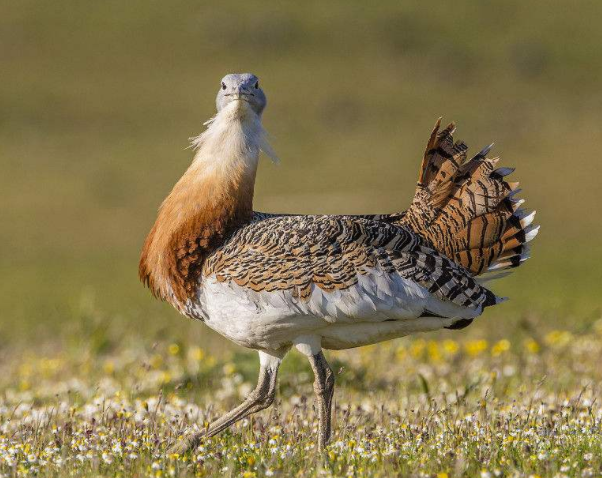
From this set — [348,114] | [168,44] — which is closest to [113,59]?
[168,44]

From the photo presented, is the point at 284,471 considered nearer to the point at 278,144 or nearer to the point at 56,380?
the point at 56,380

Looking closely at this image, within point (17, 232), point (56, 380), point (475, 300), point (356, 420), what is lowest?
point (17, 232)

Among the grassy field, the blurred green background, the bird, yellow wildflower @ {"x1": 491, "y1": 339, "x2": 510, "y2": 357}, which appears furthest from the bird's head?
the blurred green background

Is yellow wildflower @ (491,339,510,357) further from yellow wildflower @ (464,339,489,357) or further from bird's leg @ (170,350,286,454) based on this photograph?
bird's leg @ (170,350,286,454)

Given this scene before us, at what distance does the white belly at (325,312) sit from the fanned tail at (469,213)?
471 millimetres

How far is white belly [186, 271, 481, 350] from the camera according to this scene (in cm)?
464

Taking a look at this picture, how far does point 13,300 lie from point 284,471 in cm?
1166

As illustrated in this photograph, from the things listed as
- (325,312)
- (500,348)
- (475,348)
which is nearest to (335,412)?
(325,312)

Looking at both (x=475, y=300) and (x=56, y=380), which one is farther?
(x=56, y=380)

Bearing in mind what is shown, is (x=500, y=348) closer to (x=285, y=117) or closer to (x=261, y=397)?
(x=261, y=397)

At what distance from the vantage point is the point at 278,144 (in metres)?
32.9

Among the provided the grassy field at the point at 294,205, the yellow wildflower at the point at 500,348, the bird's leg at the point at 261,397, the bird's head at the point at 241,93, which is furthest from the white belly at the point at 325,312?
the yellow wildflower at the point at 500,348

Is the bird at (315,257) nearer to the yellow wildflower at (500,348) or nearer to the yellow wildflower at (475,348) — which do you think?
the yellow wildflower at (500,348)

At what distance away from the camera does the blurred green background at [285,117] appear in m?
17.6
